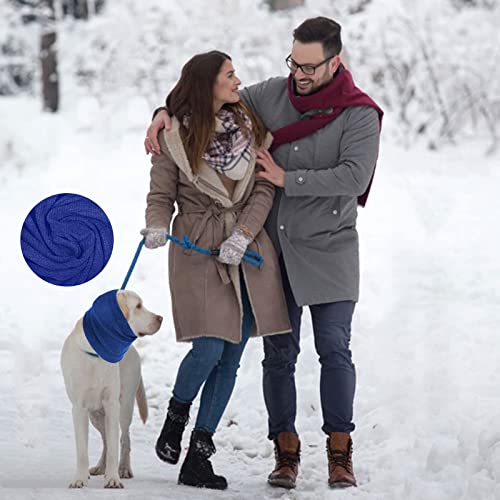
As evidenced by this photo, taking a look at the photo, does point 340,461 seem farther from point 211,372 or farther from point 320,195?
point 320,195

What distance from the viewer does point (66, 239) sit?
431 centimetres

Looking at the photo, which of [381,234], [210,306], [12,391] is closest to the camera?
[210,306]

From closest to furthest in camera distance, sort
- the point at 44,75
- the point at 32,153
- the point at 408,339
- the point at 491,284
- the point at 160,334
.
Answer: the point at 408,339, the point at 160,334, the point at 491,284, the point at 32,153, the point at 44,75

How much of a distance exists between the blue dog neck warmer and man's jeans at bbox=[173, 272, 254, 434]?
37cm

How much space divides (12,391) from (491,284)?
446cm

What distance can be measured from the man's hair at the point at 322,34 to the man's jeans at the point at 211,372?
1015mm

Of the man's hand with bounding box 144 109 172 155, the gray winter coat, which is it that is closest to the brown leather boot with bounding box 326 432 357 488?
the gray winter coat

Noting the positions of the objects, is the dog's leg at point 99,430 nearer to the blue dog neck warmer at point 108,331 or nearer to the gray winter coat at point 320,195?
the blue dog neck warmer at point 108,331

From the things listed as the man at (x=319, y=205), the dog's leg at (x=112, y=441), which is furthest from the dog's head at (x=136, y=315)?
the man at (x=319, y=205)

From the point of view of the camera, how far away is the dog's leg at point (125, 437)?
4.52 metres

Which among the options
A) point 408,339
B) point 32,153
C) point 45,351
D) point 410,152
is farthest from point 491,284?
point 32,153

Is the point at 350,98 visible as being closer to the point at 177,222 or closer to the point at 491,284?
the point at 177,222

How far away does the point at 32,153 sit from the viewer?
57.8ft

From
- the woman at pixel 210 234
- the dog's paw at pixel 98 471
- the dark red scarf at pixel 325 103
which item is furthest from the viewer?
the dog's paw at pixel 98 471
